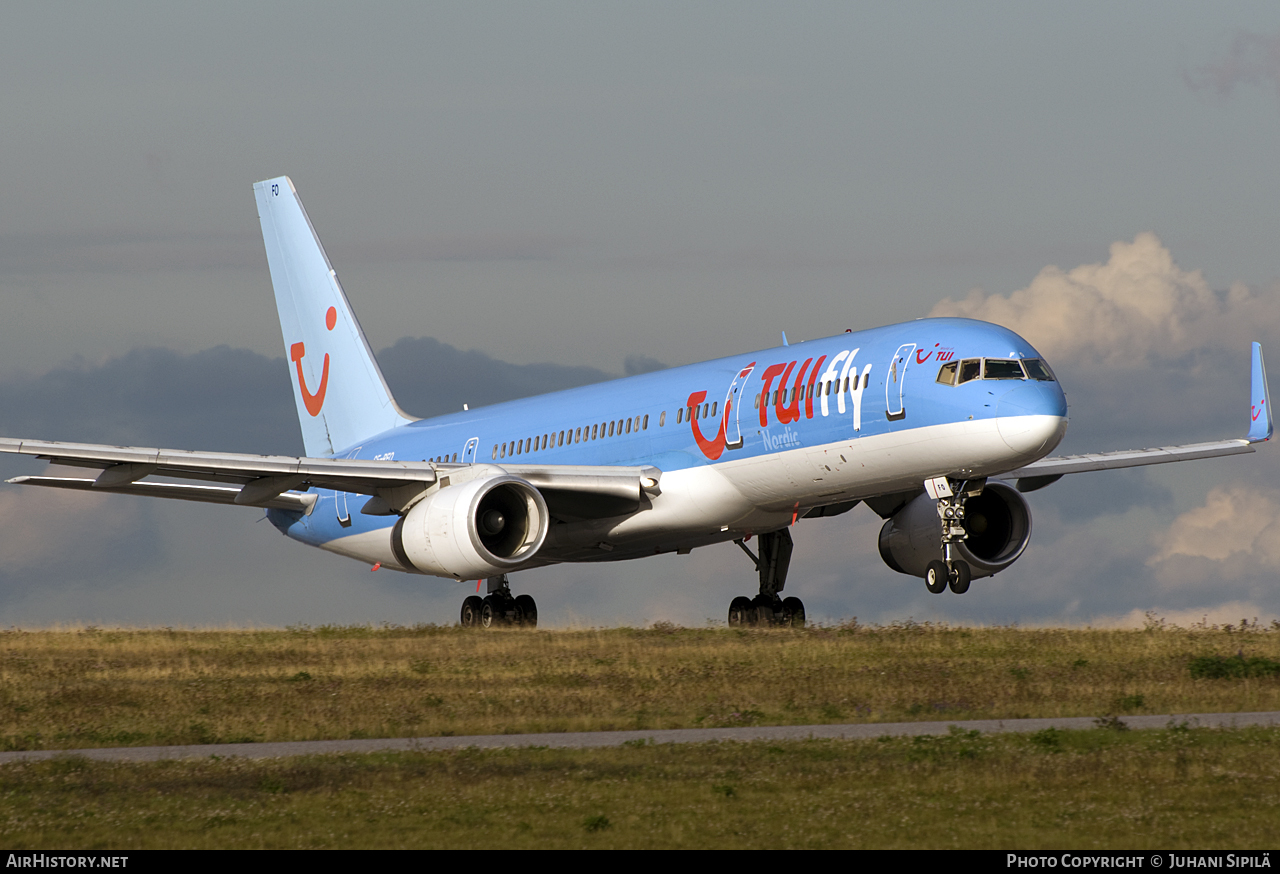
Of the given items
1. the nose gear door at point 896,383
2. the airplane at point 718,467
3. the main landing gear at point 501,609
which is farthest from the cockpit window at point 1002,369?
the main landing gear at point 501,609

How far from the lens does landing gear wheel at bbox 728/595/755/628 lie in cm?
3450

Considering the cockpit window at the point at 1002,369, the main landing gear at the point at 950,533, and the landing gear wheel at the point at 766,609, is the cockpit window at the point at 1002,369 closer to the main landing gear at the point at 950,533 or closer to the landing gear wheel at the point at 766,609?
the main landing gear at the point at 950,533

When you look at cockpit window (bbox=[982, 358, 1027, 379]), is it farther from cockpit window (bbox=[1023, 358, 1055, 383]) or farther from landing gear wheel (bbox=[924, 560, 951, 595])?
landing gear wheel (bbox=[924, 560, 951, 595])

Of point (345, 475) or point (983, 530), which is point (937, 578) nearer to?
point (983, 530)

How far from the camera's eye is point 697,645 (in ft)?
89.4

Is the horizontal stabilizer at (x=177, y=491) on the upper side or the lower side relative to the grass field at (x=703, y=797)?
upper

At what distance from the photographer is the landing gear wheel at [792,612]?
3425 centimetres

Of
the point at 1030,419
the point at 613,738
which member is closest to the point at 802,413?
the point at 1030,419

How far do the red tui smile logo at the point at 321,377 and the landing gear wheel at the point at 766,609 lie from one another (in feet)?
47.3

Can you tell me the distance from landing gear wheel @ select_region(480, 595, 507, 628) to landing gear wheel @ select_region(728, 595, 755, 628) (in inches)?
186

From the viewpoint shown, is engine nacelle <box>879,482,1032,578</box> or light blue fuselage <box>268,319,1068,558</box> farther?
engine nacelle <box>879,482,1032,578</box>

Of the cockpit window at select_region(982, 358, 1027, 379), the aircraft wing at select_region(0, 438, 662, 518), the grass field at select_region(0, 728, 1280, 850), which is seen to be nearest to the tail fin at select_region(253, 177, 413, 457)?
the aircraft wing at select_region(0, 438, 662, 518)

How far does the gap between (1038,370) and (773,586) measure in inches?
392
